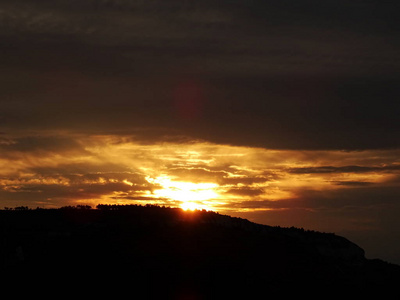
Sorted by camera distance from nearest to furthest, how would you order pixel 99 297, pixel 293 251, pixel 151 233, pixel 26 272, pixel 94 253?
1. pixel 99 297
2. pixel 26 272
3. pixel 94 253
4. pixel 151 233
5. pixel 293 251

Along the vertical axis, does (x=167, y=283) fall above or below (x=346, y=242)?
below

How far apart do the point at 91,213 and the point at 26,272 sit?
1312cm

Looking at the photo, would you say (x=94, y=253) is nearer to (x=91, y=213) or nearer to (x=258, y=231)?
(x=91, y=213)

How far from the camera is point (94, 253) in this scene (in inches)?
1964

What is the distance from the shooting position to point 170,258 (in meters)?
50.4

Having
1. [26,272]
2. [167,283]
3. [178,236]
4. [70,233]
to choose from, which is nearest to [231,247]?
[178,236]

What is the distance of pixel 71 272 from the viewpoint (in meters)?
47.0

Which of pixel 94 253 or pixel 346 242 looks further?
pixel 346 242

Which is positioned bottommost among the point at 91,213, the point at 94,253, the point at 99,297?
the point at 99,297

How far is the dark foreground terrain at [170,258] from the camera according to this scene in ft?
152

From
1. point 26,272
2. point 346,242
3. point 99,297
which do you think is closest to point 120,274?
point 99,297

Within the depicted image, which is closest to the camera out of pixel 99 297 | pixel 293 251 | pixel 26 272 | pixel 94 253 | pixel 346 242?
pixel 99 297

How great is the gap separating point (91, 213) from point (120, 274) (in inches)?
528

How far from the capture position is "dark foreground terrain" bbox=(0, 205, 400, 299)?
152 feet
